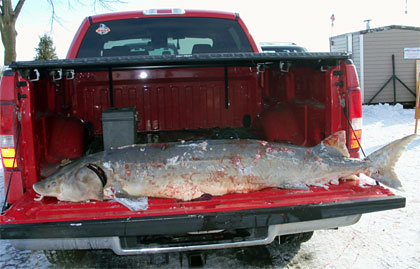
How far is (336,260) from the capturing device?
3.15m

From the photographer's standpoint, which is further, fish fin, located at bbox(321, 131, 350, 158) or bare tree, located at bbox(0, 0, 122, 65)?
bare tree, located at bbox(0, 0, 122, 65)

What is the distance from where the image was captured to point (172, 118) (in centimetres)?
447

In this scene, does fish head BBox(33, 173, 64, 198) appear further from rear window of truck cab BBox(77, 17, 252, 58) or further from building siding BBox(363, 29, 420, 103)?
building siding BBox(363, 29, 420, 103)

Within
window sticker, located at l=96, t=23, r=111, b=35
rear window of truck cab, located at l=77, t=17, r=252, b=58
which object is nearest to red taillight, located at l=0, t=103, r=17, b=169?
rear window of truck cab, located at l=77, t=17, r=252, b=58

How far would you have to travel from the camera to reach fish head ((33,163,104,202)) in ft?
8.92

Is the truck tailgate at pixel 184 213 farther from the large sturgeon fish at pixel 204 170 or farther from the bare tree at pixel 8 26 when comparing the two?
the bare tree at pixel 8 26

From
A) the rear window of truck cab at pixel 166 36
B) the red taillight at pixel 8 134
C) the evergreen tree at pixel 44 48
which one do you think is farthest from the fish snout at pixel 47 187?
the evergreen tree at pixel 44 48

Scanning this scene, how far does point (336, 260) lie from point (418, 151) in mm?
4900

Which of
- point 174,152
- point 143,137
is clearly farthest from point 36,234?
point 143,137

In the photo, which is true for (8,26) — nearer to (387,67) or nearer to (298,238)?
(387,67)

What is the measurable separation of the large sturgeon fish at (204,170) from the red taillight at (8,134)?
0.90 feet

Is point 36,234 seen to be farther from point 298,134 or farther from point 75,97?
point 298,134

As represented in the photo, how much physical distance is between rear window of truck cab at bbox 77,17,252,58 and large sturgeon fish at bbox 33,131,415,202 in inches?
62.4

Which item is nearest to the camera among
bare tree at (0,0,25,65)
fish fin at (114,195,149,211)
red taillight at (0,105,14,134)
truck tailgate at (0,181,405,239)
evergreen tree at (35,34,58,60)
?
truck tailgate at (0,181,405,239)
